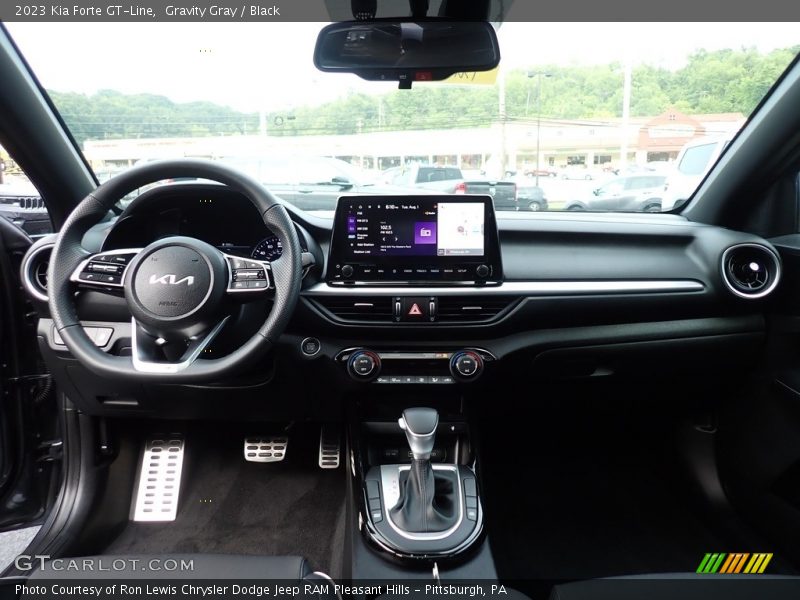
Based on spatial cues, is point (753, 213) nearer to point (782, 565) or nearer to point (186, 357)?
point (782, 565)

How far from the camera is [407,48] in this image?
194 centimetres

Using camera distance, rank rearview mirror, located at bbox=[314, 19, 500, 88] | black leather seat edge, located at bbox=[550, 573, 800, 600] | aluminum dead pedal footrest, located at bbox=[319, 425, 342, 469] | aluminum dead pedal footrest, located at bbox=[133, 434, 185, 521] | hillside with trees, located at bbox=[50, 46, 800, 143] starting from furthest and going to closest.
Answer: aluminum dead pedal footrest, located at bbox=[319, 425, 342, 469], aluminum dead pedal footrest, located at bbox=[133, 434, 185, 521], hillside with trees, located at bbox=[50, 46, 800, 143], rearview mirror, located at bbox=[314, 19, 500, 88], black leather seat edge, located at bbox=[550, 573, 800, 600]

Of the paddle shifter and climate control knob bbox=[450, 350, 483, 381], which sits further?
climate control knob bbox=[450, 350, 483, 381]

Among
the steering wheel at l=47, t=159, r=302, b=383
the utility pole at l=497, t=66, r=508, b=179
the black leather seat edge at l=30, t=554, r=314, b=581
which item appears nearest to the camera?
the black leather seat edge at l=30, t=554, r=314, b=581

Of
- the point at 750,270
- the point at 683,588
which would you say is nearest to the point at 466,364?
the point at 683,588

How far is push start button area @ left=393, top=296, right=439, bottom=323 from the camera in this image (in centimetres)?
217

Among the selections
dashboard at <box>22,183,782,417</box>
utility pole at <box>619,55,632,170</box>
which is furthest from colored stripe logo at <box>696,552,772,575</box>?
utility pole at <box>619,55,632,170</box>

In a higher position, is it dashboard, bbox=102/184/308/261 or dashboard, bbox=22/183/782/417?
dashboard, bbox=102/184/308/261

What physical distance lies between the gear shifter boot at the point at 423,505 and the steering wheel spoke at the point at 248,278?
2.72ft

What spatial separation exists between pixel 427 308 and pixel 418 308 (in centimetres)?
3

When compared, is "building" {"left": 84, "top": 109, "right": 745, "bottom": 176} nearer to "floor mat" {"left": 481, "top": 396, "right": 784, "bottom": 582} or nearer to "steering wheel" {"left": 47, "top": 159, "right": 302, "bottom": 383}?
"steering wheel" {"left": 47, "top": 159, "right": 302, "bottom": 383}

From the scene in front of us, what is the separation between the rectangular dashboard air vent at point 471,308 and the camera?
219cm

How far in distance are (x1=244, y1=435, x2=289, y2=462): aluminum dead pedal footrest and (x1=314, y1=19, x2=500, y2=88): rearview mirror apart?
1.79m

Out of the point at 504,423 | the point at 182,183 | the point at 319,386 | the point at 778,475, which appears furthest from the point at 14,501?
the point at 778,475
